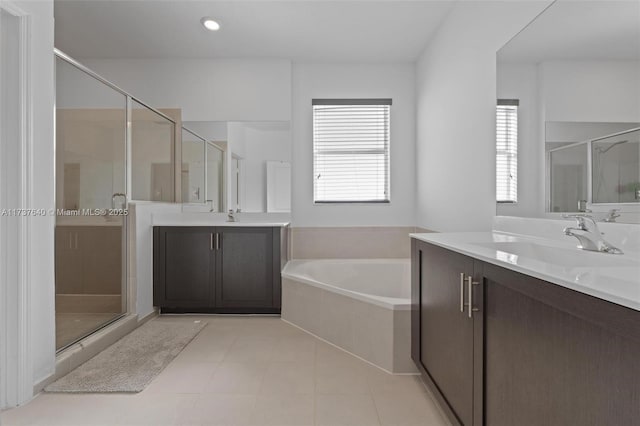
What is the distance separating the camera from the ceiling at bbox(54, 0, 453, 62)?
8.46ft

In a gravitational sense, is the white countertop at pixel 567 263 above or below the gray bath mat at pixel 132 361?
above

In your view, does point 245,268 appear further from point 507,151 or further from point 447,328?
point 507,151

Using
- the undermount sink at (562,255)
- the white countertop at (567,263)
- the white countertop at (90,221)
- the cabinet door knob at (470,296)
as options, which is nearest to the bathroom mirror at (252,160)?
the white countertop at (90,221)

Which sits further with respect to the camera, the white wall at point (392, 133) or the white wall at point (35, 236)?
the white wall at point (392, 133)

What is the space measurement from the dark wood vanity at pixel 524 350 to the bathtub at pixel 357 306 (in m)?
0.39

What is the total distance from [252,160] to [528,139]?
246cm

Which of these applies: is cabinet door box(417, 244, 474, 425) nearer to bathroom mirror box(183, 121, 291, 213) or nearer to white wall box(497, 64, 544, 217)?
white wall box(497, 64, 544, 217)

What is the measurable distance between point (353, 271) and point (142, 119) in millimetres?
2341

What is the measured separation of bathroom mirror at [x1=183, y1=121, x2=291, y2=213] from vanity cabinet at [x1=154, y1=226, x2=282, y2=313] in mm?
583

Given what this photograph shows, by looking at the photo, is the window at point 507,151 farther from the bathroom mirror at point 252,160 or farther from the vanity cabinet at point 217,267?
the bathroom mirror at point 252,160

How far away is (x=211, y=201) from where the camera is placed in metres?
3.47

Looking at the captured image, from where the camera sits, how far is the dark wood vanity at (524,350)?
0.62 m

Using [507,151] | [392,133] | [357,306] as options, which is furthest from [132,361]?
[392,133]

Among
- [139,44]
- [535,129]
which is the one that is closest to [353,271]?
[535,129]
